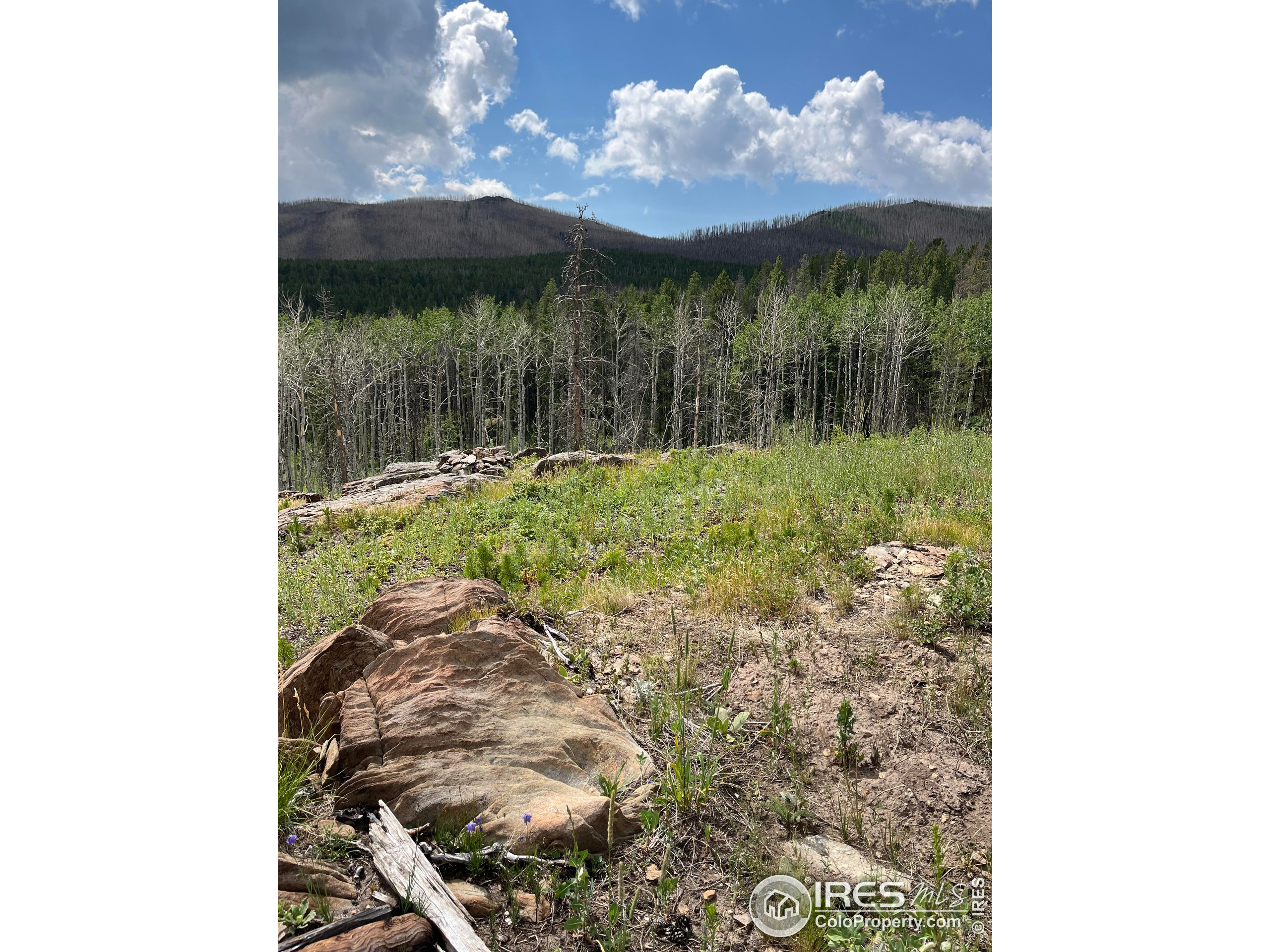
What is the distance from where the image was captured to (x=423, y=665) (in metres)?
2.61

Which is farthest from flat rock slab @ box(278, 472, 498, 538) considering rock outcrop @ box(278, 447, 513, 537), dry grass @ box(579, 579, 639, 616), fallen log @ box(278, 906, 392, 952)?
fallen log @ box(278, 906, 392, 952)

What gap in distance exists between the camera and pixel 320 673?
268cm

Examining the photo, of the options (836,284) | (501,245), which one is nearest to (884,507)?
(836,284)

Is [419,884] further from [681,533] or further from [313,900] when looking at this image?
[681,533]

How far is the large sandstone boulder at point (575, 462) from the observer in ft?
32.4

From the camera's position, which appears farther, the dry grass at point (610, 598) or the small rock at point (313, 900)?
the dry grass at point (610, 598)

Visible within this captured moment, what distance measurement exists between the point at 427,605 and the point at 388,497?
19.6 feet

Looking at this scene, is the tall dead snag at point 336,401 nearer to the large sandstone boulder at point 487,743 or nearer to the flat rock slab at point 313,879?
the large sandstone boulder at point 487,743

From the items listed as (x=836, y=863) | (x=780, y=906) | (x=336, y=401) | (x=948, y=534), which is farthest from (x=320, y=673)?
(x=336, y=401)

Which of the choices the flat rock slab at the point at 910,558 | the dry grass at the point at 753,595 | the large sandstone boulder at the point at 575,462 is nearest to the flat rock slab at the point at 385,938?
the dry grass at the point at 753,595

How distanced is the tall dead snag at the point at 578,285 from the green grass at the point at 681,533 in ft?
26.1

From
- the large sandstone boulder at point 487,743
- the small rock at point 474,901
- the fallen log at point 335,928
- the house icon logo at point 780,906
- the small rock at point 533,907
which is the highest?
the large sandstone boulder at point 487,743

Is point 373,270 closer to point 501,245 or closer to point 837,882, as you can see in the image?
point 501,245

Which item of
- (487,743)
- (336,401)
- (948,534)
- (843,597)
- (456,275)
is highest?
(456,275)
